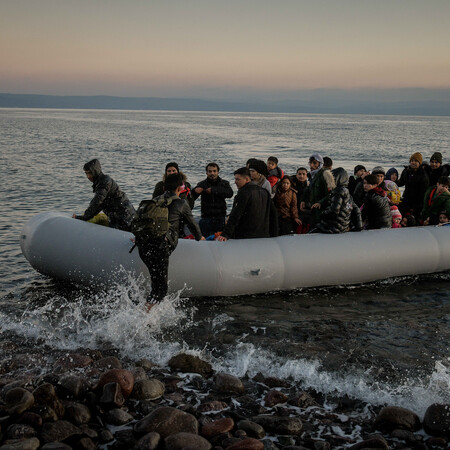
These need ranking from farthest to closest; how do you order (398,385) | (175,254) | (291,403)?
(175,254), (398,385), (291,403)

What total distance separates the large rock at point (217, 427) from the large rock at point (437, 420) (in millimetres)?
1575

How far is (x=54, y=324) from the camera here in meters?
6.05

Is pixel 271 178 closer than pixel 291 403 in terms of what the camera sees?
No

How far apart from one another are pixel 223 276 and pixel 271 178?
253cm

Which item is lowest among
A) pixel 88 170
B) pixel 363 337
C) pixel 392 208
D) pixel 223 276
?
pixel 363 337

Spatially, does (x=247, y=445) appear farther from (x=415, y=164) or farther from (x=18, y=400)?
(x=415, y=164)

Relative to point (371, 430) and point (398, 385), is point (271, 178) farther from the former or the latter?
point (371, 430)

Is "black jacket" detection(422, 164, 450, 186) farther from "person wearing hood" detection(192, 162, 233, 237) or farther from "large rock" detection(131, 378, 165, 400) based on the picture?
"large rock" detection(131, 378, 165, 400)

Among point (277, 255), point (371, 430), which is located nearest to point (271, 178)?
point (277, 255)

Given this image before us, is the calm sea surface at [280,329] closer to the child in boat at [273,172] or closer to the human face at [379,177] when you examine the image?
the human face at [379,177]

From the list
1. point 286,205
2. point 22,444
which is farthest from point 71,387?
point 286,205

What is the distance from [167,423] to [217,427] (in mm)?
386

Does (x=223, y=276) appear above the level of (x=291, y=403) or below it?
above

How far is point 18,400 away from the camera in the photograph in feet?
13.2
